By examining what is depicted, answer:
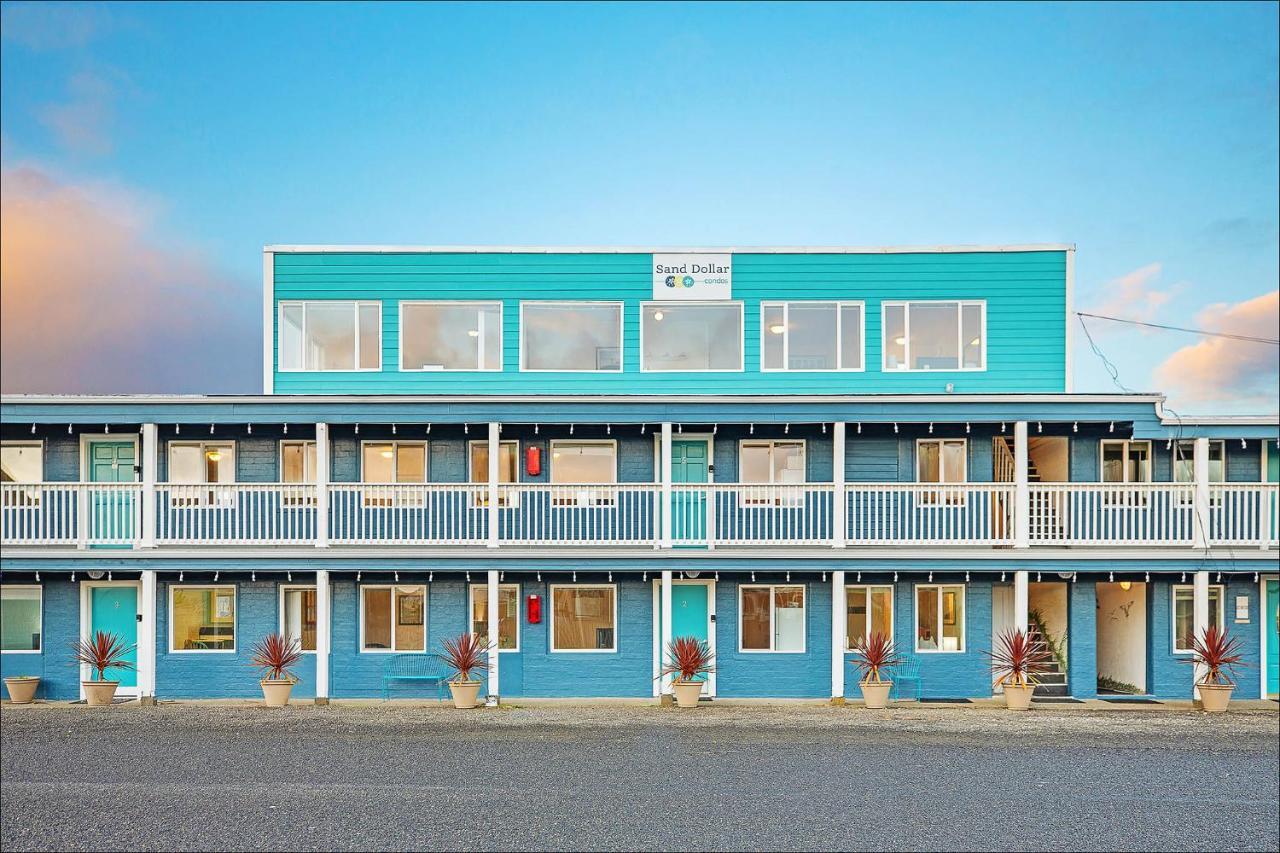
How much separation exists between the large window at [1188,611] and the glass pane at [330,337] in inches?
672

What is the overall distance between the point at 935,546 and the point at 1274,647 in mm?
7085

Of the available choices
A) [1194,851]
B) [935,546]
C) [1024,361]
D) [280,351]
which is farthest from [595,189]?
[1194,851]

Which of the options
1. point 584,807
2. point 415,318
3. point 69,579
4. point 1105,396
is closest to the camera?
point 584,807

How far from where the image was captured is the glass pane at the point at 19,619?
1497 cm

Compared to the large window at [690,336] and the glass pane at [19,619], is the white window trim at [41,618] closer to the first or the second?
the glass pane at [19,619]

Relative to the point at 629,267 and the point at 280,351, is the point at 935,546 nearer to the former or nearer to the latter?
the point at 629,267

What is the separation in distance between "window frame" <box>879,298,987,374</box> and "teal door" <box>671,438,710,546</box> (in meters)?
4.17

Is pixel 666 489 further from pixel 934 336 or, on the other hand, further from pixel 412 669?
pixel 934 336

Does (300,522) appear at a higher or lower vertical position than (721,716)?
higher

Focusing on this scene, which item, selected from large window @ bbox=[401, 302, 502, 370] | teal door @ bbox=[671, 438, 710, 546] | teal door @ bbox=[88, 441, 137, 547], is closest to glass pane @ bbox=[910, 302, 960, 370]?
teal door @ bbox=[671, 438, 710, 546]

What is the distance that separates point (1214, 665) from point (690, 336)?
11282 mm

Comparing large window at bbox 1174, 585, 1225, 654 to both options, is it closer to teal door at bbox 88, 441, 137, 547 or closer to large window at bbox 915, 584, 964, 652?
large window at bbox 915, 584, 964, 652

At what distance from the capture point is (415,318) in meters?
16.0

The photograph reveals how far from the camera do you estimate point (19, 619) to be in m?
15.0
